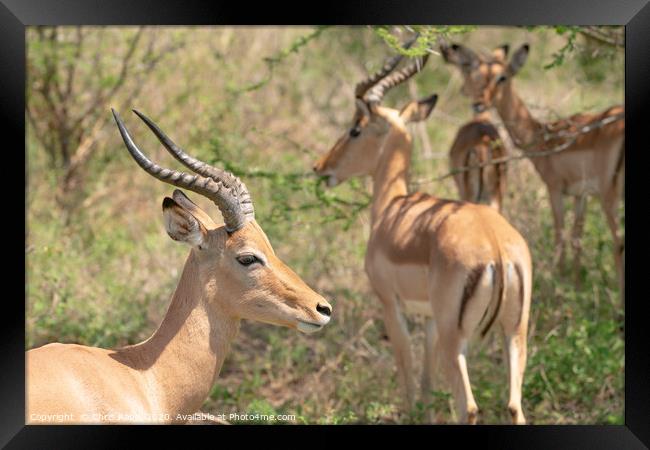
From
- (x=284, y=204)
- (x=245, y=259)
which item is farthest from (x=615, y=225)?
(x=245, y=259)

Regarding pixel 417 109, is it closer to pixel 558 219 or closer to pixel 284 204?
pixel 284 204

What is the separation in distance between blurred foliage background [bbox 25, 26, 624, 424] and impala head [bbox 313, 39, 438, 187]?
203mm

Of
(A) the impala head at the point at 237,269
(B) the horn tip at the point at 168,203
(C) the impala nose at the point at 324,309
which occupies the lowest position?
(C) the impala nose at the point at 324,309

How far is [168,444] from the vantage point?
4.20 meters

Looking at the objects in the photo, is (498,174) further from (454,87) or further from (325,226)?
(454,87)

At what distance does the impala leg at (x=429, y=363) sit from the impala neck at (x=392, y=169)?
82cm

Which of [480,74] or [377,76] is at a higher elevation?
[480,74]

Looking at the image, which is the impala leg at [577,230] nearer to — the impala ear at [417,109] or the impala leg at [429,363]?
the impala ear at [417,109]

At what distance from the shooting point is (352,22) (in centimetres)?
425

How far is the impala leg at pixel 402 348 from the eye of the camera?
20.7ft

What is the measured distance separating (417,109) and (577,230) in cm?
181

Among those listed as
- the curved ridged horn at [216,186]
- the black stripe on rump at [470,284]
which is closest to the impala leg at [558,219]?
the black stripe on rump at [470,284]

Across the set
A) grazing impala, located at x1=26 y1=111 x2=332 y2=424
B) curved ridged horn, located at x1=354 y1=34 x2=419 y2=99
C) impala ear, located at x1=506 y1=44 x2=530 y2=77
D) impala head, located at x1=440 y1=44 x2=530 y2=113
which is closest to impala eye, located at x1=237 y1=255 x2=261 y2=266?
grazing impala, located at x1=26 y1=111 x2=332 y2=424

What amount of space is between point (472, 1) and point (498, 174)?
338 cm
